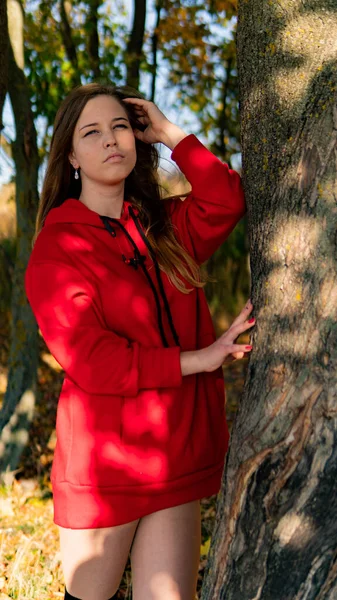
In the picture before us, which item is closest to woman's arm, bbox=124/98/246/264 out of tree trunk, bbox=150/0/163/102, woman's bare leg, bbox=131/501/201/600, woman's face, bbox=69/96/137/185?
woman's face, bbox=69/96/137/185

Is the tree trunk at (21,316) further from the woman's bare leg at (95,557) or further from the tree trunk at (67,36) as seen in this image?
the woman's bare leg at (95,557)

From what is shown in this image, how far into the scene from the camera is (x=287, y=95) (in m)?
2.26

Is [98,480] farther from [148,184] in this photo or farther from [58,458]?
[148,184]

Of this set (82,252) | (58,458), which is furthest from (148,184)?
(58,458)

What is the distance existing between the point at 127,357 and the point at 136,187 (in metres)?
0.85

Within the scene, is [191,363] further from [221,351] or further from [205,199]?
[205,199]

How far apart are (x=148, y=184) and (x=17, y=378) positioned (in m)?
2.70

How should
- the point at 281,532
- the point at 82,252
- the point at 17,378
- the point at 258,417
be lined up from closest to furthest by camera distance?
1. the point at 281,532
2. the point at 258,417
3. the point at 82,252
4. the point at 17,378

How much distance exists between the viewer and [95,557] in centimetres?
247

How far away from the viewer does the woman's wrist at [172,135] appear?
2714mm

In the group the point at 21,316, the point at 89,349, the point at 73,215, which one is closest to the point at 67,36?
the point at 21,316

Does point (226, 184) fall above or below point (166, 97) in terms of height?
above

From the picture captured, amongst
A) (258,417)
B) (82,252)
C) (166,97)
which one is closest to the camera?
(258,417)

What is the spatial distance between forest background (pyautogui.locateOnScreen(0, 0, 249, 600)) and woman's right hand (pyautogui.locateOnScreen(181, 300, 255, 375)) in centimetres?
110
